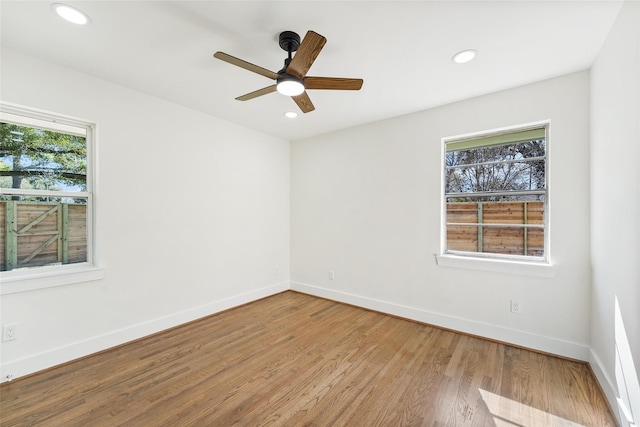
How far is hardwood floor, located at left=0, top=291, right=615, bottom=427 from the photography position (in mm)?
1748

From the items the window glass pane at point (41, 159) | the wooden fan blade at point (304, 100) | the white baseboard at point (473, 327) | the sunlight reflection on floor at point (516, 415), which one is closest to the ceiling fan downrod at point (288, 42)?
the wooden fan blade at point (304, 100)

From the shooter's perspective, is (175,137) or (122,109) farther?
(175,137)

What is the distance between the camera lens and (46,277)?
2260 millimetres

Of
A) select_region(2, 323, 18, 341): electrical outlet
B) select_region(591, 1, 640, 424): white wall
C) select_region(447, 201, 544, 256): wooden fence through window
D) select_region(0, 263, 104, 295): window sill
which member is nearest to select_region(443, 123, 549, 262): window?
select_region(447, 201, 544, 256): wooden fence through window

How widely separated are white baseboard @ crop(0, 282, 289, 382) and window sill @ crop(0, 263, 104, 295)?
55 centimetres

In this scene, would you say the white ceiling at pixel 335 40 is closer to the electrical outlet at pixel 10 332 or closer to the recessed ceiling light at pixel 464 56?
the recessed ceiling light at pixel 464 56

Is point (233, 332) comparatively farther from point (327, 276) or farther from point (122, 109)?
point (122, 109)

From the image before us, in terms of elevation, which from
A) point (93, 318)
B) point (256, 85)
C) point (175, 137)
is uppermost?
point (256, 85)

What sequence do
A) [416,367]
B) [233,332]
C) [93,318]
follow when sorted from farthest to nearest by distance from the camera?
[233,332]
[93,318]
[416,367]

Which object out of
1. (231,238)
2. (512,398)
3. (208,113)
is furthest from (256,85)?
(512,398)

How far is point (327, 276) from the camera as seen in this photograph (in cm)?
415

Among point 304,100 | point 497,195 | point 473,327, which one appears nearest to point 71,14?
point 304,100

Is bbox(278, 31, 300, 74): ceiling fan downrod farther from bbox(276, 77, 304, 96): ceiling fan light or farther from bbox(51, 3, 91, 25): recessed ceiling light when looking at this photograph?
bbox(51, 3, 91, 25): recessed ceiling light

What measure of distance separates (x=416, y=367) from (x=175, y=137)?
3.42m
